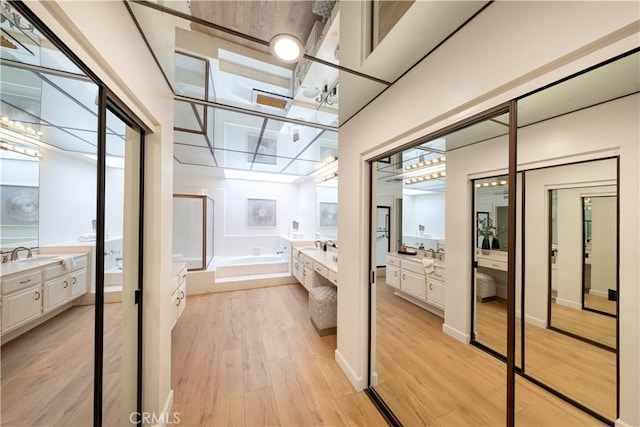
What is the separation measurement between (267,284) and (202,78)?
376cm

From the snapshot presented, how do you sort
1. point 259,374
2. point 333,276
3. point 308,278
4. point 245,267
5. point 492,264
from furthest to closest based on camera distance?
1. point 245,267
2. point 308,278
3. point 333,276
4. point 259,374
5. point 492,264

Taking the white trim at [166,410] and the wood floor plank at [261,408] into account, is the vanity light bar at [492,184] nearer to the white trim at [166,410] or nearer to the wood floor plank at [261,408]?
the wood floor plank at [261,408]

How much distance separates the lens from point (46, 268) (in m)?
1.94

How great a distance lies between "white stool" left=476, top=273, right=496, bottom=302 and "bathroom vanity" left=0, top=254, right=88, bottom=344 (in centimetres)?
239

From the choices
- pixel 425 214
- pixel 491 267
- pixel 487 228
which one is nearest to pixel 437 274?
pixel 425 214

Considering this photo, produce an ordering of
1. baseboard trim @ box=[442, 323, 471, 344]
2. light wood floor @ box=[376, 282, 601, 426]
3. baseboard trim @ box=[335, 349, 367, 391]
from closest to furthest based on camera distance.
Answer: light wood floor @ box=[376, 282, 601, 426] < baseboard trim @ box=[335, 349, 367, 391] < baseboard trim @ box=[442, 323, 471, 344]

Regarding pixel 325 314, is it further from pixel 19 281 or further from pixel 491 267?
pixel 19 281

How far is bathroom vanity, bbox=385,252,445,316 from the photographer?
2.56 metres

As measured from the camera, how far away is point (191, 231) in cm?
475

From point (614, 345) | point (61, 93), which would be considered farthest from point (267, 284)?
point (614, 345)

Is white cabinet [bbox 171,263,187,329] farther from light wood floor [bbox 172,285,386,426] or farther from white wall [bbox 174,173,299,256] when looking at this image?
white wall [bbox 174,173,299,256]

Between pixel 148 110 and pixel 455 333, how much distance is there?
10.2 ft

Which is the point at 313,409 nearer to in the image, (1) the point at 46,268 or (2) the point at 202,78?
(1) the point at 46,268

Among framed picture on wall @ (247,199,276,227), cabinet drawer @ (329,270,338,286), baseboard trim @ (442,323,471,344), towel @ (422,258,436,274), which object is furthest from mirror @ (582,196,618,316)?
framed picture on wall @ (247,199,276,227)
